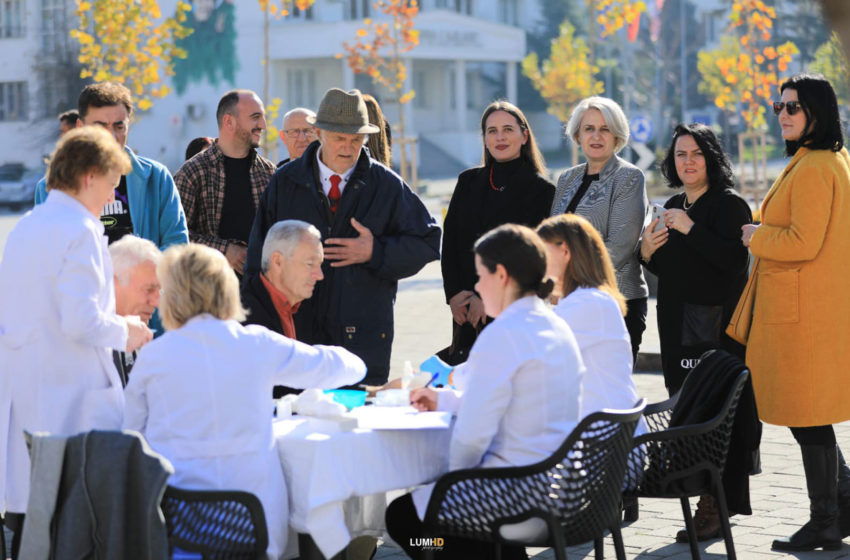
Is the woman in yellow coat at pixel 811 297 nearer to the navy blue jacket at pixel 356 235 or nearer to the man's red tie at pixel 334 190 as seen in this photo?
the navy blue jacket at pixel 356 235

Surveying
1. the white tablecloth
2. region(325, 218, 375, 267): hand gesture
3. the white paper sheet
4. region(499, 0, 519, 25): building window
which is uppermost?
region(499, 0, 519, 25): building window

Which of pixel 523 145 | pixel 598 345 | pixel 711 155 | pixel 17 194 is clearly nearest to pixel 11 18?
pixel 17 194

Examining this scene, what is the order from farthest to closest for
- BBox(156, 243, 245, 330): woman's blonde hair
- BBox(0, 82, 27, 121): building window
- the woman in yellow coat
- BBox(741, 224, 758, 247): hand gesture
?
BBox(0, 82, 27, 121): building window, BBox(741, 224, 758, 247): hand gesture, the woman in yellow coat, BBox(156, 243, 245, 330): woman's blonde hair

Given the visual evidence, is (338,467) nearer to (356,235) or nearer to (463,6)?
(356,235)

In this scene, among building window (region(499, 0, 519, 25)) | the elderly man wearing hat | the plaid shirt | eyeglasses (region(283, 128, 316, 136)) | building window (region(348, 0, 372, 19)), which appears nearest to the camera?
the elderly man wearing hat

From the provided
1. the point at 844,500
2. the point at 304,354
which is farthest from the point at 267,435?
the point at 844,500

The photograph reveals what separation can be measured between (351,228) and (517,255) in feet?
7.13

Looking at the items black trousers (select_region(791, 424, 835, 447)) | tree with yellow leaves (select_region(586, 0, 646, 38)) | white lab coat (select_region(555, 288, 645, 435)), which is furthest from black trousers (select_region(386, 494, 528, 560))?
tree with yellow leaves (select_region(586, 0, 646, 38))

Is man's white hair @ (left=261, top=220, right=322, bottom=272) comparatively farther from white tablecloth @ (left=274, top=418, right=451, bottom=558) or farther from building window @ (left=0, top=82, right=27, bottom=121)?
building window @ (left=0, top=82, right=27, bottom=121)

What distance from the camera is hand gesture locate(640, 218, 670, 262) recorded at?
655 cm

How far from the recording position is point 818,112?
591 centimetres

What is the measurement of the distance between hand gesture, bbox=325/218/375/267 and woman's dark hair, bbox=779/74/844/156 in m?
2.15

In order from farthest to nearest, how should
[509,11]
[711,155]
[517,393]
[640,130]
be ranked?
[509,11] < [640,130] < [711,155] < [517,393]

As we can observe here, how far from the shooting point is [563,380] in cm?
446
